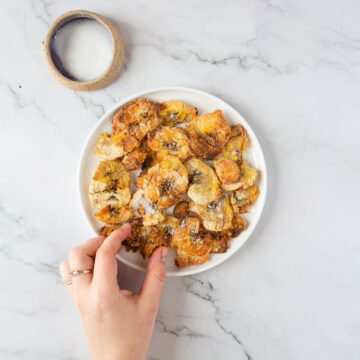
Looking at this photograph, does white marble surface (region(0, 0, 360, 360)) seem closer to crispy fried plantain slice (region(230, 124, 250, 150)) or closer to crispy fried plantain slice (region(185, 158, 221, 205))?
crispy fried plantain slice (region(230, 124, 250, 150))

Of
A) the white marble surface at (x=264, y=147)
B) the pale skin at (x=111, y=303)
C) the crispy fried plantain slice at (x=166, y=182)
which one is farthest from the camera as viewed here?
the white marble surface at (x=264, y=147)

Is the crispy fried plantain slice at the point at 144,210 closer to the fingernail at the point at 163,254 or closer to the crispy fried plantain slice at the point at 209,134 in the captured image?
the fingernail at the point at 163,254

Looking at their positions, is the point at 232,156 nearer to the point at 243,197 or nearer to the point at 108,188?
the point at 243,197

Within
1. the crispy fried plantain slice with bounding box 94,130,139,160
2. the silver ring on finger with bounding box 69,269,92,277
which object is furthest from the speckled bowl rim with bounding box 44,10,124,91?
the silver ring on finger with bounding box 69,269,92,277

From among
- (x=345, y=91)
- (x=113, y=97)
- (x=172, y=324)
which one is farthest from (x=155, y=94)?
(x=172, y=324)

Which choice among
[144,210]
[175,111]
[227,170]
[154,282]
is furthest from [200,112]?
[154,282]

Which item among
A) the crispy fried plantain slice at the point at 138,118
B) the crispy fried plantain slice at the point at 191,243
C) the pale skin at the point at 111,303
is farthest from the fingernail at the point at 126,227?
the crispy fried plantain slice at the point at 138,118
